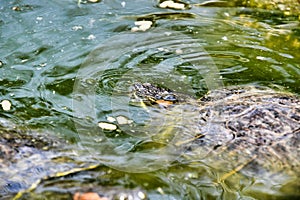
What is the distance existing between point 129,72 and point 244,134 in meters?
1.47

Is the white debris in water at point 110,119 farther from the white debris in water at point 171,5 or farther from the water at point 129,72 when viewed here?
the white debris in water at point 171,5

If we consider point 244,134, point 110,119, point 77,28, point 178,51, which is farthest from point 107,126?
point 77,28

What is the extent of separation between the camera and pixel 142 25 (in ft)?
16.4

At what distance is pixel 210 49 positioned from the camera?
4.66 metres

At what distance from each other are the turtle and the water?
84 mm

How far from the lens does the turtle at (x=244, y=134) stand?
10.2ft

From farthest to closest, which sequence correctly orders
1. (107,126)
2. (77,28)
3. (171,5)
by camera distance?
(171,5)
(77,28)
(107,126)

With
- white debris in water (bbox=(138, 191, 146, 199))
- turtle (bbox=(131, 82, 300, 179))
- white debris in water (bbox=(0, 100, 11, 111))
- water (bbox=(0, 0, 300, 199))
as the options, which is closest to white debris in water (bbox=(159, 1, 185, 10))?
water (bbox=(0, 0, 300, 199))

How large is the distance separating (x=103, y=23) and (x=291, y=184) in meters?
2.88

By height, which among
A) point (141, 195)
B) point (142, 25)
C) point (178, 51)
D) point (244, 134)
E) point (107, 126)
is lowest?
point (141, 195)

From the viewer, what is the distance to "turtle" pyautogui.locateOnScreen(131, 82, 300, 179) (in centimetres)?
312

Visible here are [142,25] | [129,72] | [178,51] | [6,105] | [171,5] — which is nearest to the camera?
[6,105]

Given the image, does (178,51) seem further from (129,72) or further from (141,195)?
(141,195)

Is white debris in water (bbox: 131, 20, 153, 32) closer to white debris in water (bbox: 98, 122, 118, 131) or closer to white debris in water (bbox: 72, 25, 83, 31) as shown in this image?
white debris in water (bbox: 72, 25, 83, 31)
